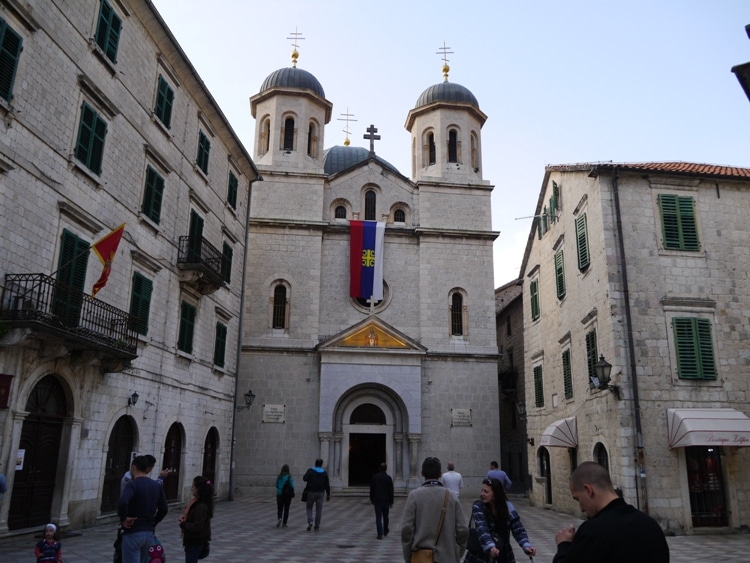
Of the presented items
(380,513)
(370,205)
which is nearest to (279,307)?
(370,205)

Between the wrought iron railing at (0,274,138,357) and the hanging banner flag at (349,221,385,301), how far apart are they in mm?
13966

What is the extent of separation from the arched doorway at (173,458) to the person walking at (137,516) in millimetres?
12622

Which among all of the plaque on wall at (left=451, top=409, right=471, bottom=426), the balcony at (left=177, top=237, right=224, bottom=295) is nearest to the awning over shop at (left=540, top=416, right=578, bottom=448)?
the plaque on wall at (left=451, top=409, right=471, bottom=426)

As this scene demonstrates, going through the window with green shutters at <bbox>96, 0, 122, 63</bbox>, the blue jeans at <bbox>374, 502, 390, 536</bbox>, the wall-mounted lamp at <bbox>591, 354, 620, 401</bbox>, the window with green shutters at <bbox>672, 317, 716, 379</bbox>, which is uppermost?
the window with green shutters at <bbox>96, 0, 122, 63</bbox>

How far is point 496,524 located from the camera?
6.59m

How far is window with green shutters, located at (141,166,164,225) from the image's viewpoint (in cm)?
1795

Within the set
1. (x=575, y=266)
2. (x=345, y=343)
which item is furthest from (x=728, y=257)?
(x=345, y=343)

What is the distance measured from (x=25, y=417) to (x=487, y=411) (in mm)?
20168

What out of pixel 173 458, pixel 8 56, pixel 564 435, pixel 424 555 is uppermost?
pixel 8 56

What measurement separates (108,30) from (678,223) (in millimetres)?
16011

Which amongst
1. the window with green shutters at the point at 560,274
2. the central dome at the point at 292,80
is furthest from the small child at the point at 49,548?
the central dome at the point at 292,80

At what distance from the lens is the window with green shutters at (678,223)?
18203mm

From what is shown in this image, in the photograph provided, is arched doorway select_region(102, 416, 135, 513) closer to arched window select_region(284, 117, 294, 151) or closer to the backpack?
the backpack

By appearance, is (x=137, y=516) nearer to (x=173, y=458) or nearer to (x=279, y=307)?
(x=173, y=458)
